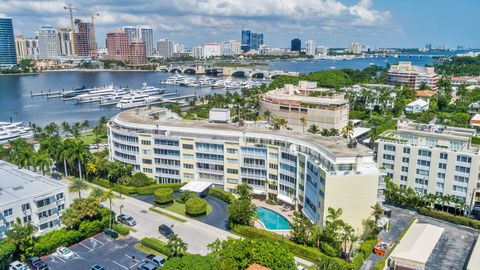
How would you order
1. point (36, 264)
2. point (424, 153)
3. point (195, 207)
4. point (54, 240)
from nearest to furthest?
point (36, 264) < point (54, 240) < point (195, 207) < point (424, 153)

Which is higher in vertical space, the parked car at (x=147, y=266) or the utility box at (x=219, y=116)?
the utility box at (x=219, y=116)

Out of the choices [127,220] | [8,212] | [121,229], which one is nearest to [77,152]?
[127,220]

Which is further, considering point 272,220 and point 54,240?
point 272,220

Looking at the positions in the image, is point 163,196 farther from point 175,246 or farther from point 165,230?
point 175,246

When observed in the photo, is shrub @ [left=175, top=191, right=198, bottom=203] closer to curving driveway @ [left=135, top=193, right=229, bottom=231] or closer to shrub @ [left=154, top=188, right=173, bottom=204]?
shrub @ [left=154, top=188, right=173, bottom=204]

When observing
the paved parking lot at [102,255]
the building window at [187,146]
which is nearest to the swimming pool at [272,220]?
the building window at [187,146]

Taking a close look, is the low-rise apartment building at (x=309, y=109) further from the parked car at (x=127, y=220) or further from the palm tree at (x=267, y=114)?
the parked car at (x=127, y=220)
